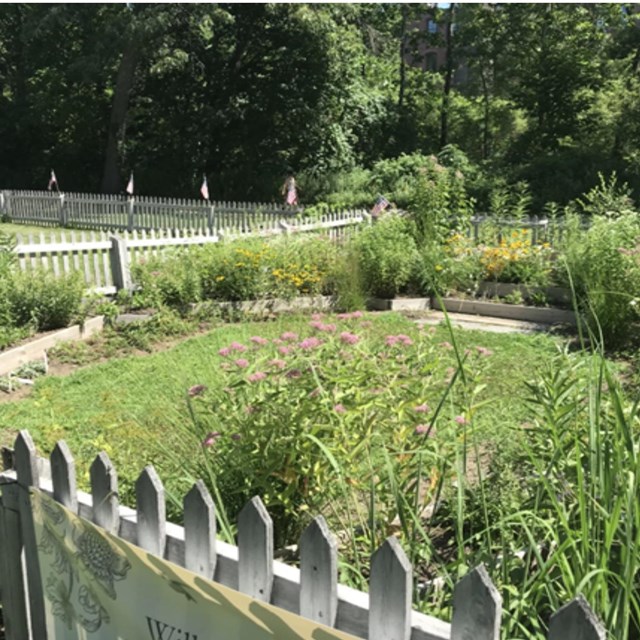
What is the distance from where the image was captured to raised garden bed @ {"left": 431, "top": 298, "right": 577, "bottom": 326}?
8.67m

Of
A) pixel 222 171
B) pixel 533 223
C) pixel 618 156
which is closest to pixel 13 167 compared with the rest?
pixel 222 171

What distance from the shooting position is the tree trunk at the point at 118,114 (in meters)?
26.4

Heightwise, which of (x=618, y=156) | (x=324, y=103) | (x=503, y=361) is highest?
(x=324, y=103)

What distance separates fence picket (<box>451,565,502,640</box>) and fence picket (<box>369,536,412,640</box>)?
108 mm

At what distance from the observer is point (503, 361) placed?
6734mm

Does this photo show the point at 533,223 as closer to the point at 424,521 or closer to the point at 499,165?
the point at 424,521

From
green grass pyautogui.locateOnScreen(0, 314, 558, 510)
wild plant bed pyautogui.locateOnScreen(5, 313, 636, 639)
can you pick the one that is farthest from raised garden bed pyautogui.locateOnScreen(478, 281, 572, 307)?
wild plant bed pyautogui.locateOnScreen(5, 313, 636, 639)

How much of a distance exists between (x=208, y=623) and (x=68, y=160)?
33.3m

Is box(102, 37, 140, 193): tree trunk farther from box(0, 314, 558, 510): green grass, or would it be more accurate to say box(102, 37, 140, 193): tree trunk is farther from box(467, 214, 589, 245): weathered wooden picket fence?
box(0, 314, 558, 510): green grass

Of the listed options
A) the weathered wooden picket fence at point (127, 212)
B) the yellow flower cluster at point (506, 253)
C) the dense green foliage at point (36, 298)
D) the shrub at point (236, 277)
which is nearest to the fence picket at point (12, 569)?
the dense green foliage at point (36, 298)

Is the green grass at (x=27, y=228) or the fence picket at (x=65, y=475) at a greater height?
the green grass at (x=27, y=228)

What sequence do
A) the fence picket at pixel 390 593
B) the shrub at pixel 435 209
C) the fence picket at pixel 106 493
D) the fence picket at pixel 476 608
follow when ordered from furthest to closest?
the shrub at pixel 435 209 → the fence picket at pixel 106 493 → the fence picket at pixel 390 593 → the fence picket at pixel 476 608

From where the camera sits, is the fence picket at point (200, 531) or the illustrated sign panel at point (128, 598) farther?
the fence picket at point (200, 531)

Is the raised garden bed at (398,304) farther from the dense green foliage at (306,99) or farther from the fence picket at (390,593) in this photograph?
the dense green foliage at (306,99)
